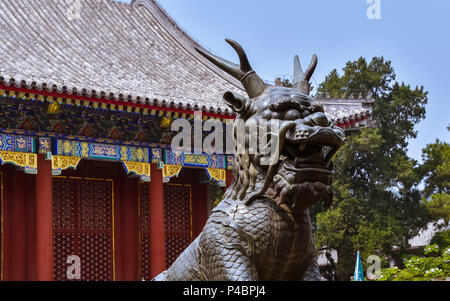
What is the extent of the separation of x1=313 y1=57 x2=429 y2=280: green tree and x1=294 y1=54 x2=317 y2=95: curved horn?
16.7 m

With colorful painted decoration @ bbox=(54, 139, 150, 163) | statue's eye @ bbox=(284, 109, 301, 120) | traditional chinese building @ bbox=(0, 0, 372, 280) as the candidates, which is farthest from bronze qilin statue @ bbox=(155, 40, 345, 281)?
colorful painted decoration @ bbox=(54, 139, 150, 163)

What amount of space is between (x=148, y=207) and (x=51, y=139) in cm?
239

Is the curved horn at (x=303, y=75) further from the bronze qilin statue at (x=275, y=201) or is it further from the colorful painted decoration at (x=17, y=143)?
the colorful painted decoration at (x=17, y=143)

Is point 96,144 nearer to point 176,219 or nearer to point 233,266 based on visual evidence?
point 176,219

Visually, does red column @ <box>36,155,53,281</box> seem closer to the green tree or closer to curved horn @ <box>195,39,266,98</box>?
curved horn @ <box>195,39,266,98</box>

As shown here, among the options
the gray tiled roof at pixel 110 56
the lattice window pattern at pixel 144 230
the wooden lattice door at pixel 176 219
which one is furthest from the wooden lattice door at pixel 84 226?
the gray tiled roof at pixel 110 56

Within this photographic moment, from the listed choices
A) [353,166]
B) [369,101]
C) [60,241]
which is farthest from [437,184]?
[60,241]

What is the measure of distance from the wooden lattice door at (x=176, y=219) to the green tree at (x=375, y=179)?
9405 millimetres

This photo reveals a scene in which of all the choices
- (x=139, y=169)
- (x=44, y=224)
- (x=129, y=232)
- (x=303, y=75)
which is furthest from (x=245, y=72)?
(x=129, y=232)

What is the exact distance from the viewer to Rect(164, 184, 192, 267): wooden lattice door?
12352mm

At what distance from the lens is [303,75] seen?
4.21m

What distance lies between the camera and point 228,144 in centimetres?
1195

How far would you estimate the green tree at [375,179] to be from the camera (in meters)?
21.9

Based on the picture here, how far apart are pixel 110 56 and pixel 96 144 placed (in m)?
2.31
